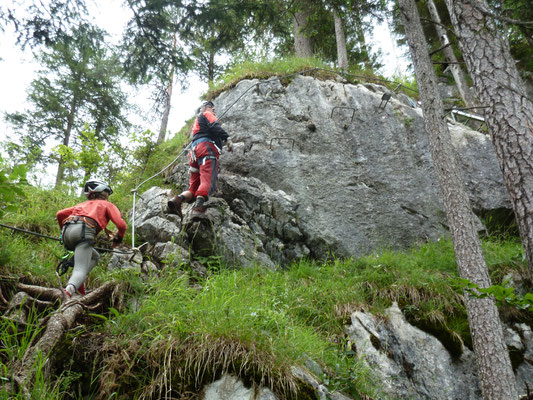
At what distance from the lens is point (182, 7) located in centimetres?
567

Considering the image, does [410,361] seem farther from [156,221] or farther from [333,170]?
[156,221]

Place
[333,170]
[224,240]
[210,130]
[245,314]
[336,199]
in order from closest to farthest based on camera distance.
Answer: [245,314] → [224,240] → [210,130] → [336,199] → [333,170]

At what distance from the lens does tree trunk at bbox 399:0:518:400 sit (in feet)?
12.9

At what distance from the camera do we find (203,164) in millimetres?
5973

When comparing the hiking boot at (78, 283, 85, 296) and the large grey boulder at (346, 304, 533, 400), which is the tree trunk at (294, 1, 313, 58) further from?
the hiking boot at (78, 283, 85, 296)

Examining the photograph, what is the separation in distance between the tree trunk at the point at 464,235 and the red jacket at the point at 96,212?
475 centimetres

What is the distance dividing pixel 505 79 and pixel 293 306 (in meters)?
4.20

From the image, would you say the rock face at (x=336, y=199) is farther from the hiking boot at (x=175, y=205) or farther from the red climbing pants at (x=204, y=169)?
the red climbing pants at (x=204, y=169)

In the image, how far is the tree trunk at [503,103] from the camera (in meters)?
4.01

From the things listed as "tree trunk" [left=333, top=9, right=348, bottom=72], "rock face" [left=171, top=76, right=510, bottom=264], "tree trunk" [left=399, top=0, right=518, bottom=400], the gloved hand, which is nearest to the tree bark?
the gloved hand

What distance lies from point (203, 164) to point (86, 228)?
230cm

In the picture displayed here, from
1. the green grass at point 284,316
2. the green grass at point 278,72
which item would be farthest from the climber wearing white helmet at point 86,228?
the green grass at point 278,72

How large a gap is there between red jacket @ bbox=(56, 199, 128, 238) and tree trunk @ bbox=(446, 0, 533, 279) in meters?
5.06

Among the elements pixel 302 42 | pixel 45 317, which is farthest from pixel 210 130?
pixel 302 42
